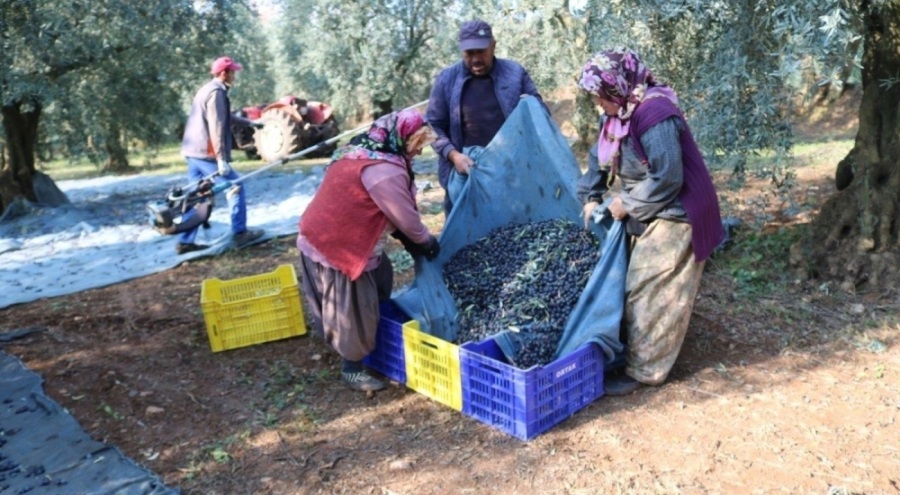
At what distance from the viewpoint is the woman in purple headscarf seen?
3055 mm

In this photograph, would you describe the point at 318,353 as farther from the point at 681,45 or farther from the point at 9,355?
the point at 681,45

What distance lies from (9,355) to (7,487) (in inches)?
60.2

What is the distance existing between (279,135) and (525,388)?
37.3 ft

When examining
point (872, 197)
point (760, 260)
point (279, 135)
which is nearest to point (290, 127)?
point (279, 135)

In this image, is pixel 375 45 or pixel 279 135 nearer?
pixel 375 45

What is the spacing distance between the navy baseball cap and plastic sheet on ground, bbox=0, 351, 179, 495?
2715 millimetres

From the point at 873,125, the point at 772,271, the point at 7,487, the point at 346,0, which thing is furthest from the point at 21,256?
the point at 346,0

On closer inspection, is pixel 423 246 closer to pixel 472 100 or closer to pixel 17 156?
pixel 472 100

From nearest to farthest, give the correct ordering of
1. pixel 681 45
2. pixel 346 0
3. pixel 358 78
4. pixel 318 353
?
pixel 318 353 → pixel 681 45 → pixel 346 0 → pixel 358 78

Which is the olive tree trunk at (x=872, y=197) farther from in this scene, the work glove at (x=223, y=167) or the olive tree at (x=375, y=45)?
the olive tree at (x=375, y=45)

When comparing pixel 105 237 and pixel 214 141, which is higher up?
pixel 214 141

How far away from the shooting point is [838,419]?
3.12 metres

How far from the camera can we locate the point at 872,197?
4.42 m

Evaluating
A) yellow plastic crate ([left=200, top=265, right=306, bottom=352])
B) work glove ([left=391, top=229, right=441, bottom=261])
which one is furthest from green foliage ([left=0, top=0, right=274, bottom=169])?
work glove ([left=391, top=229, right=441, bottom=261])
